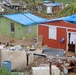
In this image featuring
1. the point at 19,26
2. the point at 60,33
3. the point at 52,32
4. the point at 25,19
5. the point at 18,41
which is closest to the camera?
the point at 60,33

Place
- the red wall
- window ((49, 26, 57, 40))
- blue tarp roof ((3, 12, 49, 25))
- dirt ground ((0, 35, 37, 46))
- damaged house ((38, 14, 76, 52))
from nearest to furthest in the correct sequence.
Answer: damaged house ((38, 14, 76, 52)), the red wall, window ((49, 26, 57, 40)), dirt ground ((0, 35, 37, 46)), blue tarp roof ((3, 12, 49, 25))

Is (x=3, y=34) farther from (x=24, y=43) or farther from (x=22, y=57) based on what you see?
(x=22, y=57)

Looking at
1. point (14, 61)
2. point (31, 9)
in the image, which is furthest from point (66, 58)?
point (31, 9)

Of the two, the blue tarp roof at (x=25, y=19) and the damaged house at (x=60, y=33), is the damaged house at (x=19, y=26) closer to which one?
the blue tarp roof at (x=25, y=19)

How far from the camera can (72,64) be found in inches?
730

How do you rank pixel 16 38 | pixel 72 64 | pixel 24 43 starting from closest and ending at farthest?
1. pixel 72 64
2. pixel 24 43
3. pixel 16 38

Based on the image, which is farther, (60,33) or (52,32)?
(52,32)

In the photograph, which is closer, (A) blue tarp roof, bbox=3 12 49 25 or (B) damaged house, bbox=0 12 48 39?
(B) damaged house, bbox=0 12 48 39

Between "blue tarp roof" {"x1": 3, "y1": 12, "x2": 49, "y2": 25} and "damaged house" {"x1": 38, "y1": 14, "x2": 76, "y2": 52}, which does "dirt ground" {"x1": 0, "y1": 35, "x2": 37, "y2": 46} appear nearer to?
"blue tarp roof" {"x1": 3, "y1": 12, "x2": 49, "y2": 25}

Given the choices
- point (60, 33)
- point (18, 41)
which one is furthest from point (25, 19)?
point (60, 33)

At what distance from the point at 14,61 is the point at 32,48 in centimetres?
501

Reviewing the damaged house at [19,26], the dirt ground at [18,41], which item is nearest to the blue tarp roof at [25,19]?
the damaged house at [19,26]

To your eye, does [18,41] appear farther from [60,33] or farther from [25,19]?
[60,33]

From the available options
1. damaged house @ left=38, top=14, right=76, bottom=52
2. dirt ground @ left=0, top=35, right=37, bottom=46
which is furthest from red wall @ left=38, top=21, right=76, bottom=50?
dirt ground @ left=0, top=35, right=37, bottom=46
